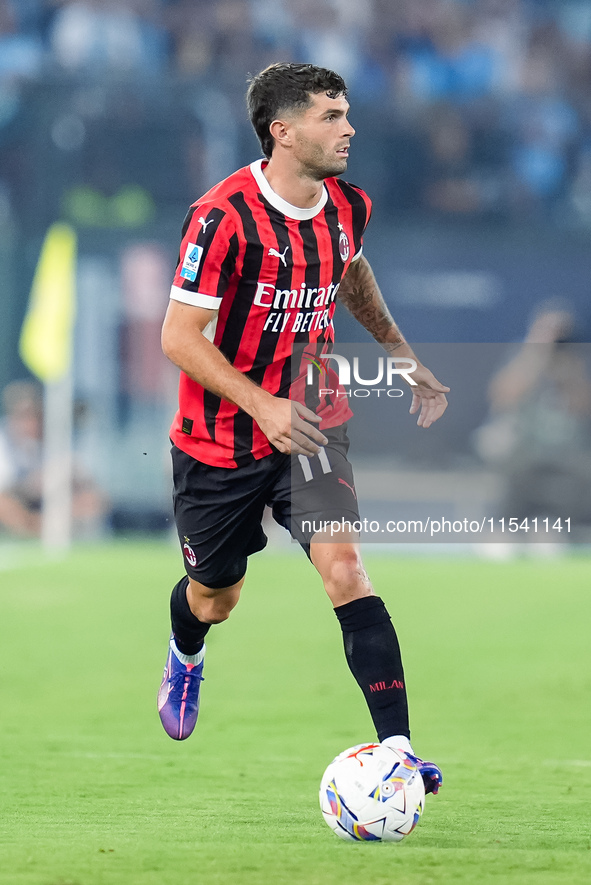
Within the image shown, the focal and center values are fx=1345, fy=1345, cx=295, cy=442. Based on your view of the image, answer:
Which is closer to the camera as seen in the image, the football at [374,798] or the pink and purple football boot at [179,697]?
the football at [374,798]

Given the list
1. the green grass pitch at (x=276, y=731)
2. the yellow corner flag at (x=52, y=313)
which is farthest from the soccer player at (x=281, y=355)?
the yellow corner flag at (x=52, y=313)

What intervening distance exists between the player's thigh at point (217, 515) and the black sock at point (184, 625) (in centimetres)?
30

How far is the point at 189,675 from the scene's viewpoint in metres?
5.15

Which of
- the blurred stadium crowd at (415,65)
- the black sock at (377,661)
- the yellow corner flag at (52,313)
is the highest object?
the blurred stadium crowd at (415,65)

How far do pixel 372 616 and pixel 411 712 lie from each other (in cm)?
245

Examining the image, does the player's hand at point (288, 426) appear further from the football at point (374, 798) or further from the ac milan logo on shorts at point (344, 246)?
the football at point (374, 798)

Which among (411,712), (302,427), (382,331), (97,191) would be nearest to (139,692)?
(411,712)

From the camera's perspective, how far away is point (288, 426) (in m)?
3.78

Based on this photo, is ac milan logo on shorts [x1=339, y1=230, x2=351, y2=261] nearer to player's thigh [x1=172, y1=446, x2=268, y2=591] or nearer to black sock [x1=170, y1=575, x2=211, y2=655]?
player's thigh [x1=172, y1=446, x2=268, y2=591]

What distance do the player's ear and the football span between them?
73.7 inches

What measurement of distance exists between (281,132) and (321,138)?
14 centimetres

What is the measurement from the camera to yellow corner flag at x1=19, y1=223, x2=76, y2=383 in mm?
13781

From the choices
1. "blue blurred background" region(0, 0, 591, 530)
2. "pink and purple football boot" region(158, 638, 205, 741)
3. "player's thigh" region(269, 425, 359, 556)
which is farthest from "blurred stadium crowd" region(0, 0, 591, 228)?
"player's thigh" region(269, 425, 359, 556)

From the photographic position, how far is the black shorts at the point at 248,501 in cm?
416
